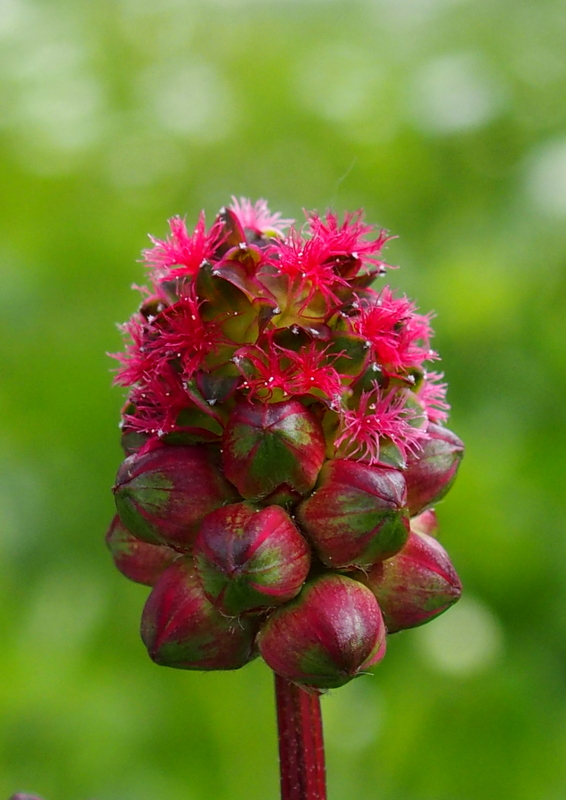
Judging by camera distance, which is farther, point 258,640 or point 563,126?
point 563,126

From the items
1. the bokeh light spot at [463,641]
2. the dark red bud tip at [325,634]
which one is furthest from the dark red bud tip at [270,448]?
the bokeh light spot at [463,641]

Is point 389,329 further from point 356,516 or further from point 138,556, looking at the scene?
point 138,556

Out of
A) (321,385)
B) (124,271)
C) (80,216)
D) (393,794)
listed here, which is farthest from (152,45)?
(321,385)

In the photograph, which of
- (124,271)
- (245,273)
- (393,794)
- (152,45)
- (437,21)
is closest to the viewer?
(245,273)

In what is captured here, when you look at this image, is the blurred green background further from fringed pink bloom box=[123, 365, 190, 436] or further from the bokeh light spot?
fringed pink bloom box=[123, 365, 190, 436]

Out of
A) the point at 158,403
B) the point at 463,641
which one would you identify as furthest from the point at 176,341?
the point at 463,641

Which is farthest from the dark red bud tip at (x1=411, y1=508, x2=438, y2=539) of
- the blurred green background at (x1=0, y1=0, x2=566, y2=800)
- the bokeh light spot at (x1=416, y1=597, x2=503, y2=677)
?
the bokeh light spot at (x1=416, y1=597, x2=503, y2=677)

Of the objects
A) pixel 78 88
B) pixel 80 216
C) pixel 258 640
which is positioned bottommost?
Answer: pixel 258 640

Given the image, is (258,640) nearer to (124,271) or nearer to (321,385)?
(321,385)
